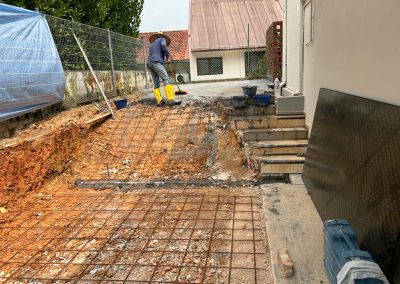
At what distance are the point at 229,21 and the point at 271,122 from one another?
12.6 m

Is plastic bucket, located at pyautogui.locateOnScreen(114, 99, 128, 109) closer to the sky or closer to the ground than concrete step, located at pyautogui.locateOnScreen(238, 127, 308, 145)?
closer to the sky

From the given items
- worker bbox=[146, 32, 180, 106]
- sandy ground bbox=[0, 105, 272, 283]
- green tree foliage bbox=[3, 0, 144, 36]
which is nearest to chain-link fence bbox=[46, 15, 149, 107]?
green tree foliage bbox=[3, 0, 144, 36]

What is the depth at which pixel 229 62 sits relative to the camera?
1617cm

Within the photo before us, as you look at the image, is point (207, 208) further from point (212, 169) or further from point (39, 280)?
point (39, 280)

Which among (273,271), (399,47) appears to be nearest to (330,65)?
(399,47)

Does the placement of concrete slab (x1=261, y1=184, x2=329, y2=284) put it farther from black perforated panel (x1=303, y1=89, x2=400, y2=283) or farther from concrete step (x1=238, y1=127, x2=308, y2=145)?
concrete step (x1=238, y1=127, x2=308, y2=145)

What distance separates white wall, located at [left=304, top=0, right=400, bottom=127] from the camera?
2322 millimetres

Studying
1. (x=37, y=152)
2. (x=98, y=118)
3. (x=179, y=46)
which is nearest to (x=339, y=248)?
(x=37, y=152)

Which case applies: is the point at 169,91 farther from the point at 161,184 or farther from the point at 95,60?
the point at 161,184

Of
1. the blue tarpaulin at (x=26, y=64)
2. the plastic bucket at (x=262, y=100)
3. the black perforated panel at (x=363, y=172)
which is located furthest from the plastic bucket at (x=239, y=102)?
the blue tarpaulin at (x=26, y=64)

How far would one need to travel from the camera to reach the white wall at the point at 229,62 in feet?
52.4

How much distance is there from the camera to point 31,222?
12.1 ft

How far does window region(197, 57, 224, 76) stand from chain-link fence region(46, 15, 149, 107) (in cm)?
604

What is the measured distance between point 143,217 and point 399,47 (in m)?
2.94
